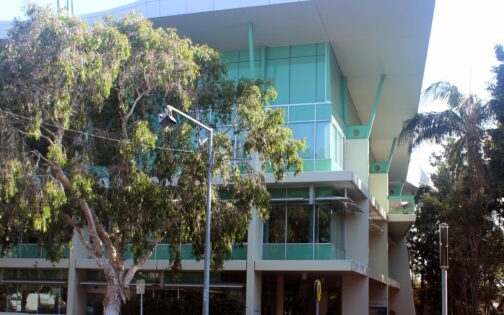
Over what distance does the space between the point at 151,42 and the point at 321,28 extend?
12565 millimetres

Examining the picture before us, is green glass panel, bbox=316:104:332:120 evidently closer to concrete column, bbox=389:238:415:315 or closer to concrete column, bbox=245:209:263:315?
concrete column, bbox=245:209:263:315

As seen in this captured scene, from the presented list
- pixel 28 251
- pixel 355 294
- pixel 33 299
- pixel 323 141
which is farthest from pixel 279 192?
pixel 33 299

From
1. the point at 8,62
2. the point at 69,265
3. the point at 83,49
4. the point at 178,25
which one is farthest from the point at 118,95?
the point at 69,265

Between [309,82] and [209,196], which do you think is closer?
[209,196]

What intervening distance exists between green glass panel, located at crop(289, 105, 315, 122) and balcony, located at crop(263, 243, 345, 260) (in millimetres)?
5950

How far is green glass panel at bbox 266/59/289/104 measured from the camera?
31.0 meters

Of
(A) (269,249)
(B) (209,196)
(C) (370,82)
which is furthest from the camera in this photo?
(C) (370,82)

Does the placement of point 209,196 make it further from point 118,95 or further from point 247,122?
point 118,95

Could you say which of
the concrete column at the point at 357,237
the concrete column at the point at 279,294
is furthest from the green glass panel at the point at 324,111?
the concrete column at the point at 279,294

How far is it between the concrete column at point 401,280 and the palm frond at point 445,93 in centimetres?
2139

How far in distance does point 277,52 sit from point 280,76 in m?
1.46

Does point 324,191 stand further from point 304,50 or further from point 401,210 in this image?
point 401,210

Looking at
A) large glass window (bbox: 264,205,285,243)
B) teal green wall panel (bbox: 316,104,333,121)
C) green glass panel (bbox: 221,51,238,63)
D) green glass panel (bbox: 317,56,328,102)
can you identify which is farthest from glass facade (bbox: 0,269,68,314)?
green glass panel (bbox: 317,56,328,102)

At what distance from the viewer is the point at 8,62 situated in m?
18.3
